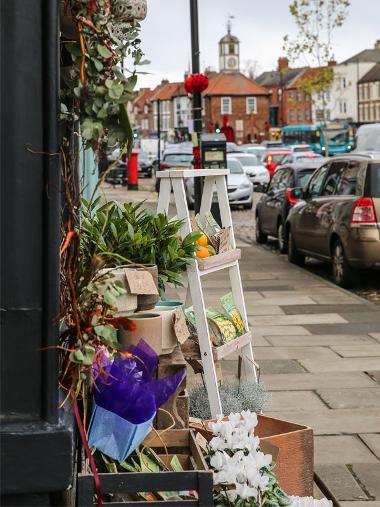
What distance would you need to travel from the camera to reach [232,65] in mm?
158000

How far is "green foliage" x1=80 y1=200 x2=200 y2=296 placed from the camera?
4.47 m

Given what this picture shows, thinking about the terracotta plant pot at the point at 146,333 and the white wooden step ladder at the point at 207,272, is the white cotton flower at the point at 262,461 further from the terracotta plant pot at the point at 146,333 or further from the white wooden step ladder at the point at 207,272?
the white wooden step ladder at the point at 207,272

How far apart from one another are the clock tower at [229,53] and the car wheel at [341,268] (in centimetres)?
14338

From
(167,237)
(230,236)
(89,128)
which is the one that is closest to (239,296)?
(230,236)

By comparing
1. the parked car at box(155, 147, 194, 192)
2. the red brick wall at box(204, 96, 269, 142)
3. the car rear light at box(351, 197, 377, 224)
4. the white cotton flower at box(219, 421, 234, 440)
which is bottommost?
the white cotton flower at box(219, 421, 234, 440)

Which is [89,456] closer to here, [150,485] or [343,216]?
[150,485]

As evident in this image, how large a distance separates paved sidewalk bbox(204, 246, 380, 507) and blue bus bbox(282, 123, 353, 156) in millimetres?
54120

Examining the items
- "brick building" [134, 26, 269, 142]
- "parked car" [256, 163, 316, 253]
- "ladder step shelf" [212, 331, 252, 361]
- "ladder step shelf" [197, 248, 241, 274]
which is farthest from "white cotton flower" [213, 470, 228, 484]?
"brick building" [134, 26, 269, 142]

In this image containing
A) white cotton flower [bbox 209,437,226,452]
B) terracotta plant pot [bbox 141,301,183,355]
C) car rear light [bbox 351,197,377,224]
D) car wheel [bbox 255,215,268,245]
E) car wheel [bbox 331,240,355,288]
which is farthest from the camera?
car wheel [bbox 255,215,268,245]

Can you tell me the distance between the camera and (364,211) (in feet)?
41.6

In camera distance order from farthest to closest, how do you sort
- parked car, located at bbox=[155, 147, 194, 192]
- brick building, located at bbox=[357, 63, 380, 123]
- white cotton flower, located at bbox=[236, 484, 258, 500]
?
brick building, located at bbox=[357, 63, 380, 123] < parked car, located at bbox=[155, 147, 194, 192] < white cotton flower, located at bbox=[236, 484, 258, 500]

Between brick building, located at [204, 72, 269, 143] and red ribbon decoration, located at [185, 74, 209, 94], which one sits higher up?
brick building, located at [204, 72, 269, 143]

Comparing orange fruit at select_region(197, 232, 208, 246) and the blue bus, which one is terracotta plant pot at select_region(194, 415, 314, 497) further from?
the blue bus

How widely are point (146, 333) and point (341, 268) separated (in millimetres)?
9720
